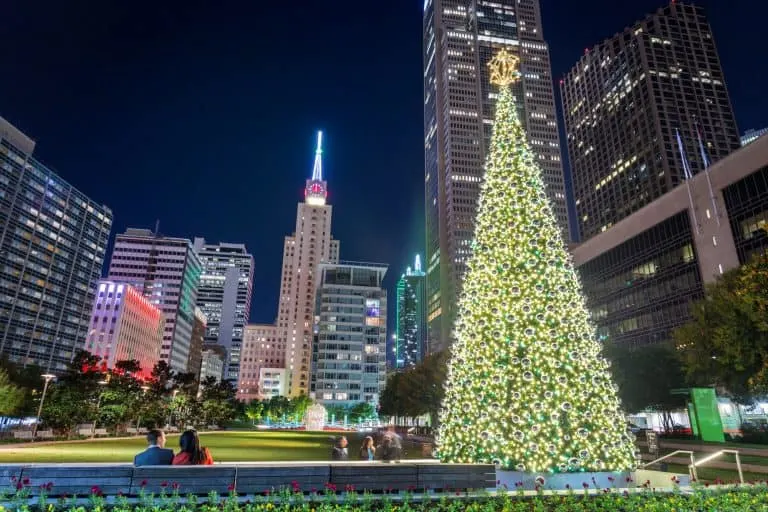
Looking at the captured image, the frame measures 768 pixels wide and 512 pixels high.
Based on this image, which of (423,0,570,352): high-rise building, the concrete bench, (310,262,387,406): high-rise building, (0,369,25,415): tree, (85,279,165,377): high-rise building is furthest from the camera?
(423,0,570,352): high-rise building

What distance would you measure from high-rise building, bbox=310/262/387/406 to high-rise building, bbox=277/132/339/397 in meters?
24.8

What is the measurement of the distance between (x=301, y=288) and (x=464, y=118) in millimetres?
89353

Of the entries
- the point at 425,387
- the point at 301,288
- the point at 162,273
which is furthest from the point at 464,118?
the point at 425,387

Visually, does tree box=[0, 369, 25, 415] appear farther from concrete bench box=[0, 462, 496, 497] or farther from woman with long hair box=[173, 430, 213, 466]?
concrete bench box=[0, 462, 496, 497]

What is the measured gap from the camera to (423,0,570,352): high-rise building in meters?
159

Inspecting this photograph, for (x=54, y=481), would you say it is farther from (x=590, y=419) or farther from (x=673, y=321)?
(x=673, y=321)

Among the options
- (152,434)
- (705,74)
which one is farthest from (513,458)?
(705,74)

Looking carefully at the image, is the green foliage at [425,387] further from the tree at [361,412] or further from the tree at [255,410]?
the tree at [255,410]

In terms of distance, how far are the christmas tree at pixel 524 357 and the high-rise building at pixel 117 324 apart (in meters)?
134

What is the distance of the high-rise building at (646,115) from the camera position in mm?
131125

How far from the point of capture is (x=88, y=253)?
425 ft

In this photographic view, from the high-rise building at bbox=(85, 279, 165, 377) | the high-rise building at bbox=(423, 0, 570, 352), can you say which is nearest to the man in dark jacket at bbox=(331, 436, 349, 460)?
the high-rise building at bbox=(85, 279, 165, 377)

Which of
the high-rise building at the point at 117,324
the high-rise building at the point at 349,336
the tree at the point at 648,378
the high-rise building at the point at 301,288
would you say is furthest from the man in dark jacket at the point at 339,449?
the high-rise building at the point at 301,288

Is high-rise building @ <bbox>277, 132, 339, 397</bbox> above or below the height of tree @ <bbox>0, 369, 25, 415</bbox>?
above
